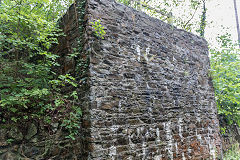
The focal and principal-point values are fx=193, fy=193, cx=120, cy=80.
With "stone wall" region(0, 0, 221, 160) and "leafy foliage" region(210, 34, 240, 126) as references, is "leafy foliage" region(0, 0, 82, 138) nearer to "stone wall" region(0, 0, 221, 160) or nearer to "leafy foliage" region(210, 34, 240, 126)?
"stone wall" region(0, 0, 221, 160)

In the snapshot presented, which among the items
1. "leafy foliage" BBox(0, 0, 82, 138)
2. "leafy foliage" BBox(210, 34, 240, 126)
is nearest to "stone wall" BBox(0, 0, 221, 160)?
"leafy foliage" BBox(0, 0, 82, 138)

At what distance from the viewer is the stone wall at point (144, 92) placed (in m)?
2.84

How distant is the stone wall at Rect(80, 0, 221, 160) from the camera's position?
2.84m

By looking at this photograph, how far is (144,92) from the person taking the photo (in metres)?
3.41

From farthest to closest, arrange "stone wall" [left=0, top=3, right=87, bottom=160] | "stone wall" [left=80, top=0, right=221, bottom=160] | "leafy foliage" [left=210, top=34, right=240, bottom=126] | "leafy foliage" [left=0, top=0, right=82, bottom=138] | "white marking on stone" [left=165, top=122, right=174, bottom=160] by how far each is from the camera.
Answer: "leafy foliage" [left=210, top=34, right=240, bottom=126]
"white marking on stone" [left=165, top=122, right=174, bottom=160]
"stone wall" [left=80, top=0, right=221, bottom=160]
"leafy foliage" [left=0, top=0, right=82, bottom=138]
"stone wall" [left=0, top=3, right=87, bottom=160]

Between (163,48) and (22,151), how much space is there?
10.3 ft

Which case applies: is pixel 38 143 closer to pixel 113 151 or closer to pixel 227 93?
pixel 113 151

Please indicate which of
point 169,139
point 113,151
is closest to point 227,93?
point 169,139

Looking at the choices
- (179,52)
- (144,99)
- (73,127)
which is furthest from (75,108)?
(179,52)

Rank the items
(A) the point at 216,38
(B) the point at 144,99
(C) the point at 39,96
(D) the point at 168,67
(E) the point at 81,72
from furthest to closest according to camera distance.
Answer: (A) the point at 216,38 → (D) the point at 168,67 → (B) the point at 144,99 → (E) the point at 81,72 → (C) the point at 39,96

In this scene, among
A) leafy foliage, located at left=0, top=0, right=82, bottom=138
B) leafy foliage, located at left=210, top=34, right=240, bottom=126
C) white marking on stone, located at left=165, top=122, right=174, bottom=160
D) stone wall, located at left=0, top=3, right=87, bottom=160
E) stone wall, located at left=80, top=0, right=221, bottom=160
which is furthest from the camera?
leafy foliage, located at left=210, top=34, right=240, bottom=126

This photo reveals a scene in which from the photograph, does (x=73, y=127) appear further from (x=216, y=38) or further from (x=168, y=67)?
(x=216, y=38)

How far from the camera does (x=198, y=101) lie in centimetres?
456

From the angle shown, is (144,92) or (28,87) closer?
(28,87)
